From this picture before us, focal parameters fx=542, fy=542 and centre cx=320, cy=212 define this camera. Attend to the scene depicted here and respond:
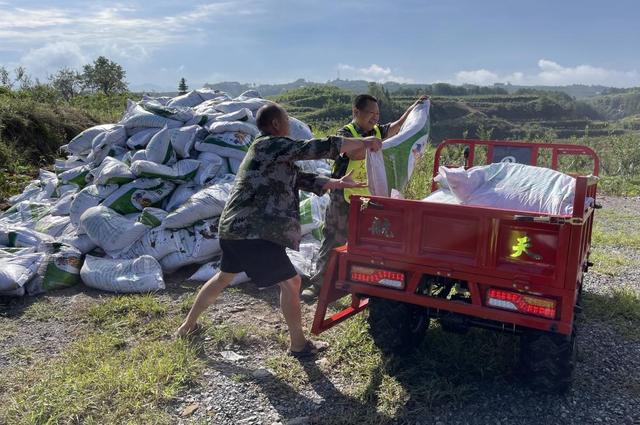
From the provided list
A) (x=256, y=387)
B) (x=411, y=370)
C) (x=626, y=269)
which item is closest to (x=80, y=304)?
(x=256, y=387)

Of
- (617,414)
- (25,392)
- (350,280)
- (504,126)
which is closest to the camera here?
(617,414)

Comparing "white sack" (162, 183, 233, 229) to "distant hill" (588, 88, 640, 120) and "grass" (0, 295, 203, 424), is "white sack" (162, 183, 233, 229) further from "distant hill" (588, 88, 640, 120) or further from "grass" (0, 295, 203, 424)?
"distant hill" (588, 88, 640, 120)

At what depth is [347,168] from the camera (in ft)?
13.3

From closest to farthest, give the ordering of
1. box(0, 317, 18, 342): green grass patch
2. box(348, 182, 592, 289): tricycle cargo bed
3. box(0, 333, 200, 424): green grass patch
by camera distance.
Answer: box(348, 182, 592, 289): tricycle cargo bed
box(0, 333, 200, 424): green grass patch
box(0, 317, 18, 342): green grass patch

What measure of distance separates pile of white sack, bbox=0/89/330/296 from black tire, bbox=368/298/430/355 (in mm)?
1580

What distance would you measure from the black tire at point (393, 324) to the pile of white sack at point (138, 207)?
1580 mm

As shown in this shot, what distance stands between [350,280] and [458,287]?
0.62 metres

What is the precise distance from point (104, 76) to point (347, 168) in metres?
27.3

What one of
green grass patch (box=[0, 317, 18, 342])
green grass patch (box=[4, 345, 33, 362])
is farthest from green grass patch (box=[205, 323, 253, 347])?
green grass patch (box=[0, 317, 18, 342])

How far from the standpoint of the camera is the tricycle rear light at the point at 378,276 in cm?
304

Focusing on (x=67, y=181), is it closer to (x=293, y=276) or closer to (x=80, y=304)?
(x=80, y=304)

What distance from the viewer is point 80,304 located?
171 inches

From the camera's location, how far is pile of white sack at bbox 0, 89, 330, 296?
474cm

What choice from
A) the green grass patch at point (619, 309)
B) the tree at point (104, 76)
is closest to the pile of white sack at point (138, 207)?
the green grass patch at point (619, 309)
